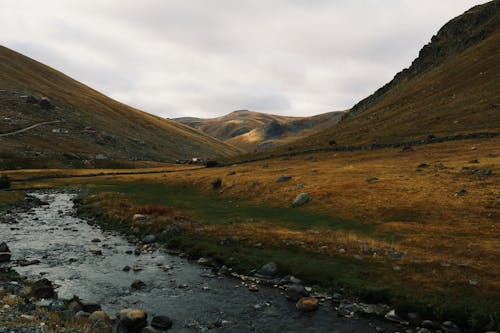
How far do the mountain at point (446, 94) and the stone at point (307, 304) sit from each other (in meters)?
72.4

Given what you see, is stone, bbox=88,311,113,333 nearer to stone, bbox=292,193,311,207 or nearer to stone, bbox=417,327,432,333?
stone, bbox=417,327,432,333

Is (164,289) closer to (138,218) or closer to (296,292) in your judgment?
(296,292)

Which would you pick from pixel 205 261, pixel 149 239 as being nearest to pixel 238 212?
pixel 149 239

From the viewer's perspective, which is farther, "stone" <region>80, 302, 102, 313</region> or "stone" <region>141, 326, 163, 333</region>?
"stone" <region>80, 302, 102, 313</region>

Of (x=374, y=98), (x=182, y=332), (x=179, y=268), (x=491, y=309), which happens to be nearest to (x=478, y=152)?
(x=491, y=309)

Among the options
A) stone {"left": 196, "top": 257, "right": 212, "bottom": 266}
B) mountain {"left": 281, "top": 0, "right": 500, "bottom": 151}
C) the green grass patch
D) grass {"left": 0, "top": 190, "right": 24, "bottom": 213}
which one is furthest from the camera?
mountain {"left": 281, "top": 0, "right": 500, "bottom": 151}

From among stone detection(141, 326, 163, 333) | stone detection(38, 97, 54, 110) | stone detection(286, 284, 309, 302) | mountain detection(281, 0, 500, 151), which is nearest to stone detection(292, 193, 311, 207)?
stone detection(286, 284, 309, 302)

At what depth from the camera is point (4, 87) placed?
503ft

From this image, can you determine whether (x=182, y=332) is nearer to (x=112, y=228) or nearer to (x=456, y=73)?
(x=112, y=228)

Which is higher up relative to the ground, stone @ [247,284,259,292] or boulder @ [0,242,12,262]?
boulder @ [0,242,12,262]

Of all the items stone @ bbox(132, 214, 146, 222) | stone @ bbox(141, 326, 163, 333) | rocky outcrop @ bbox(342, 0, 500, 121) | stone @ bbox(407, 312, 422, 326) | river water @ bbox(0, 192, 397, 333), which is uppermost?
rocky outcrop @ bbox(342, 0, 500, 121)

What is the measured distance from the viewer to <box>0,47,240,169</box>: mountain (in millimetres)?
115188

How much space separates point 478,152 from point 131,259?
2305 inches

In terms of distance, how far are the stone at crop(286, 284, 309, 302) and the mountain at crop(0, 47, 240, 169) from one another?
9962 centimetres
